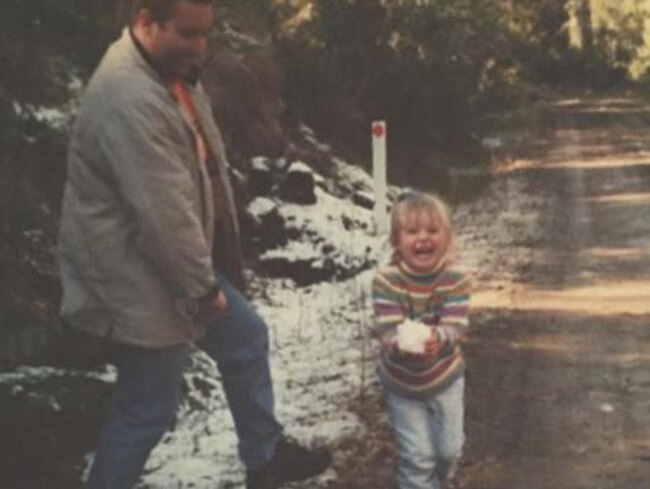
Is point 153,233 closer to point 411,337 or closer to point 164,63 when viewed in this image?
point 164,63

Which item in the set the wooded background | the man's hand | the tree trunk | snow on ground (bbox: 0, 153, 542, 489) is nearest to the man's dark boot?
snow on ground (bbox: 0, 153, 542, 489)

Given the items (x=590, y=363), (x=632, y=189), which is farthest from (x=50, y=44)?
(x=632, y=189)

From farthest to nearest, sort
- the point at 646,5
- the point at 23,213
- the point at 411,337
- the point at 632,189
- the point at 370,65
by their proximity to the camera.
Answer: the point at 646,5 → the point at 370,65 → the point at 632,189 → the point at 23,213 → the point at 411,337

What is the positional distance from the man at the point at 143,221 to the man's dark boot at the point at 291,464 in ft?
2.18

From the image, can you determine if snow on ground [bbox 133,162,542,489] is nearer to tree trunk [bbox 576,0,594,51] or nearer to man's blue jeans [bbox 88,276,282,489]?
man's blue jeans [bbox 88,276,282,489]

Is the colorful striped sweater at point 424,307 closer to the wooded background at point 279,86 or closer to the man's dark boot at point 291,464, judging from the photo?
the man's dark boot at point 291,464

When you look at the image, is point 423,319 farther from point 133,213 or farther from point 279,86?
point 279,86

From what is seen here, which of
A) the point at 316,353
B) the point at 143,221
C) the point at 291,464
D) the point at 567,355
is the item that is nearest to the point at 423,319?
the point at 291,464

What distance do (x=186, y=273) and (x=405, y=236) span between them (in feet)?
2.82

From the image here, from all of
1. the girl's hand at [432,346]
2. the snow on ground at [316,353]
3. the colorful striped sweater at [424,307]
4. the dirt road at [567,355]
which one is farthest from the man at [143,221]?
the dirt road at [567,355]

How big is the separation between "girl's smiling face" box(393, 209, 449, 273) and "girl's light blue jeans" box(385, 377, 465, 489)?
491 millimetres

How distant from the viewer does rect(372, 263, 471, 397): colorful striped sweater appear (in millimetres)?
4453

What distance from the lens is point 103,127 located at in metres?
3.96

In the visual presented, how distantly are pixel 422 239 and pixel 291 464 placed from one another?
1.23 meters
